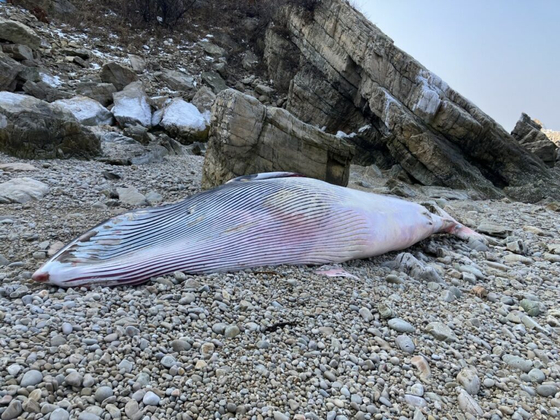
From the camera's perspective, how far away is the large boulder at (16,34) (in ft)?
36.9

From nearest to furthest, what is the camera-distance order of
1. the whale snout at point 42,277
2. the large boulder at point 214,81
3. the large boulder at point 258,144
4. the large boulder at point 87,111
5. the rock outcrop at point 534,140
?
1. the whale snout at point 42,277
2. the large boulder at point 258,144
3. the large boulder at point 87,111
4. the rock outcrop at point 534,140
5. the large boulder at point 214,81

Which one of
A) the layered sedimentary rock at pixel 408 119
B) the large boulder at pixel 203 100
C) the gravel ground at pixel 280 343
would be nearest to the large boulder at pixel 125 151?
the gravel ground at pixel 280 343

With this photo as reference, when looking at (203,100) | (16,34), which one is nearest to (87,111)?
(203,100)

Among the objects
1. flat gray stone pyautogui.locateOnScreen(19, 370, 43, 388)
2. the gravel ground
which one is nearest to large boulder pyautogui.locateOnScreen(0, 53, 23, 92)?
the gravel ground

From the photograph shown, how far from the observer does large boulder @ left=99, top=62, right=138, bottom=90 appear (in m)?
12.3

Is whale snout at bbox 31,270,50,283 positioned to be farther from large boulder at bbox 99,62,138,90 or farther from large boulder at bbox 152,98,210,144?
large boulder at bbox 99,62,138,90

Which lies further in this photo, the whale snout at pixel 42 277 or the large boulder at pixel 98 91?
the large boulder at pixel 98 91

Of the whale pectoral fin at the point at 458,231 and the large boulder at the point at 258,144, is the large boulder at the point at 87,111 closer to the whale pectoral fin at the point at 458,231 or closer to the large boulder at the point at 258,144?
the large boulder at the point at 258,144

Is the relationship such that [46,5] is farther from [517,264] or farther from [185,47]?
[517,264]

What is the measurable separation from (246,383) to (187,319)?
662 mm

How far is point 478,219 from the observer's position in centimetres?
638

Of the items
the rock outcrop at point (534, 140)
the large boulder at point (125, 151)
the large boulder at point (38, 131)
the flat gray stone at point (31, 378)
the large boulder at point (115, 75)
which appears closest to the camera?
the flat gray stone at point (31, 378)

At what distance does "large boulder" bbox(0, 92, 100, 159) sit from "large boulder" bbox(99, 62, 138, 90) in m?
5.55

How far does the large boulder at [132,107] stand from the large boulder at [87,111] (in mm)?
269
